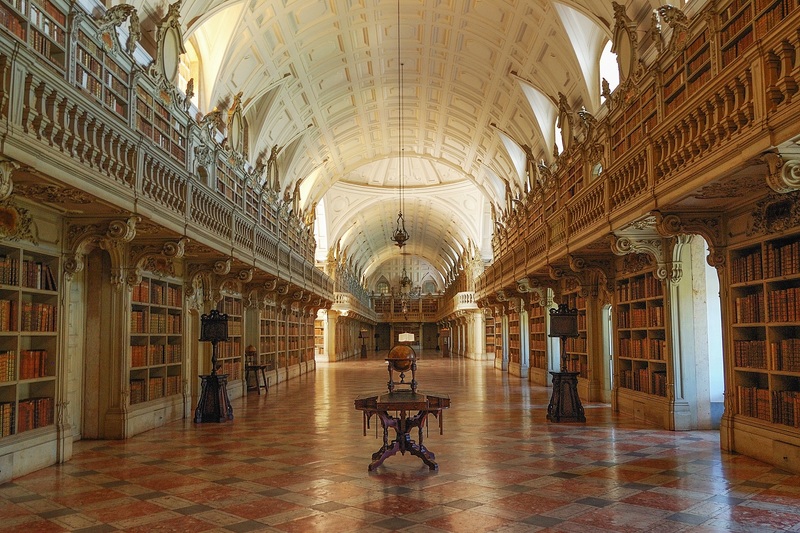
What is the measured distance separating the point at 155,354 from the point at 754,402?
30.2 feet

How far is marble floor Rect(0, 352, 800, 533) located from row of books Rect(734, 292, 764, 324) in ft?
5.54

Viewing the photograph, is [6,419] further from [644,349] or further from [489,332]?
[489,332]

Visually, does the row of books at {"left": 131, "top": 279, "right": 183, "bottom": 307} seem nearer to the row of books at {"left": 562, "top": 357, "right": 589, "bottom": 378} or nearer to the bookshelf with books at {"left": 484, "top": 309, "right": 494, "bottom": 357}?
the row of books at {"left": 562, "top": 357, "right": 589, "bottom": 378}

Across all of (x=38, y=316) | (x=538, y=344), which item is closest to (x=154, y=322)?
(x=38, y=316)

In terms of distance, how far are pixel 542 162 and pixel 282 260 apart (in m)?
8.22

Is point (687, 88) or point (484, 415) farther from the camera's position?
point (484, 415)

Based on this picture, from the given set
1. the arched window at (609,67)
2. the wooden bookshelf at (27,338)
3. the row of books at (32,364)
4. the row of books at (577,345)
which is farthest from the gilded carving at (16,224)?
the row of books at (577,345)

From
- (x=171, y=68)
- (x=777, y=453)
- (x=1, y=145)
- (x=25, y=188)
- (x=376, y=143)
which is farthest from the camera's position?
(x=376, y=143)

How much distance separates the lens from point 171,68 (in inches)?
443

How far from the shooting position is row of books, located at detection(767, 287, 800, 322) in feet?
22.6

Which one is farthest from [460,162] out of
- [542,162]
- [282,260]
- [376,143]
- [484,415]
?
[484,415]

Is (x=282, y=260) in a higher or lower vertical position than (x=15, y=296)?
higher

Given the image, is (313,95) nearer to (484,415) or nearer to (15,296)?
(484,415)

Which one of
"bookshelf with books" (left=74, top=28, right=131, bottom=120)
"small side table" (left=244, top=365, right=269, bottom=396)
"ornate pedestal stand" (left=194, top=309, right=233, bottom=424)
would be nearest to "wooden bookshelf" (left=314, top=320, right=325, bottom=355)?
"small side table" (left=244, top=365, right=269, bottom=396)
